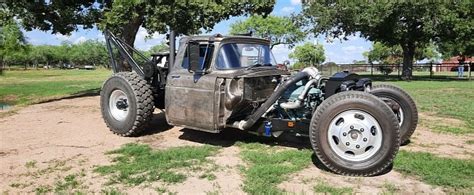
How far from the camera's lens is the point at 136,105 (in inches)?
315

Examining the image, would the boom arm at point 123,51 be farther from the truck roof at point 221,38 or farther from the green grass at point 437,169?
the green grass at point 437,169

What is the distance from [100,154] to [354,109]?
391 cm

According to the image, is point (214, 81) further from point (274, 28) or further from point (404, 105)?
point (274, 28)

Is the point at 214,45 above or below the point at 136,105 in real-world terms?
above

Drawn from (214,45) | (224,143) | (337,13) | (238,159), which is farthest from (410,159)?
(337,13)

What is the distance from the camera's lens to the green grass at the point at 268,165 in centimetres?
509

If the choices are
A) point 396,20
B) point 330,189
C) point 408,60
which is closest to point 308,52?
point 408,60

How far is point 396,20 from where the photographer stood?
1202 inches

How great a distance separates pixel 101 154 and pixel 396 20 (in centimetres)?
2785

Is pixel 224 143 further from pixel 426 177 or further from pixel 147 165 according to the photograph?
pixel 426 177

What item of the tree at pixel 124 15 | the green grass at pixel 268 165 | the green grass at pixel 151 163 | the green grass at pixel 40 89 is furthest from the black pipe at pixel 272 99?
the green grass at pixel 40 89

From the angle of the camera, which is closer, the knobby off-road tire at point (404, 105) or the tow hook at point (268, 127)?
the tow hook at point (268, 127)

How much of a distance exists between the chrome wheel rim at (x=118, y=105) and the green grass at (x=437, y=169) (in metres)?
5.07

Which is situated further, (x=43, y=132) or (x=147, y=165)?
(x=43, y=132)
